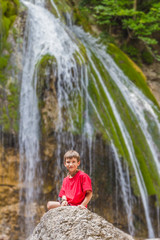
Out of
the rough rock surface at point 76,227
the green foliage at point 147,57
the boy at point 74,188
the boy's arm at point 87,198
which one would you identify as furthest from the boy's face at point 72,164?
the green foliage at point 147,57

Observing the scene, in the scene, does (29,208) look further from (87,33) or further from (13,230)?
(87,33)

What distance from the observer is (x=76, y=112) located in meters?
7.04

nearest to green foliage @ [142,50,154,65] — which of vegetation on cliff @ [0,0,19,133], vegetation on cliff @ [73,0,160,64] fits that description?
vegetation on cliff @ [73,0,160,64]

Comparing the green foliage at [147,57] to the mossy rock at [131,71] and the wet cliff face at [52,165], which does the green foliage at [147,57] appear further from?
the wet cliff face at [52,165]

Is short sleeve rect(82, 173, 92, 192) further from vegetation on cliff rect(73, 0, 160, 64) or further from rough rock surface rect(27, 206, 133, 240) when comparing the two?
vegetation on cliff rect(73, 0, 160, 64)

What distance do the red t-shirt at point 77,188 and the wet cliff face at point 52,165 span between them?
3935 millimetres

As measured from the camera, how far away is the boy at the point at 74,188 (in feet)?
7.99

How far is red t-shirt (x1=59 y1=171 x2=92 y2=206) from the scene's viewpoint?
2.45 meters

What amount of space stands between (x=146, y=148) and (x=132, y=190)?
1.62 metres

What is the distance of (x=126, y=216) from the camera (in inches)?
261

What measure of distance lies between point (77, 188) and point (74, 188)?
0.03 meters

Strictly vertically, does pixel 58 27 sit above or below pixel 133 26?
below

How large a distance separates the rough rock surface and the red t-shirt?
469 millimetres

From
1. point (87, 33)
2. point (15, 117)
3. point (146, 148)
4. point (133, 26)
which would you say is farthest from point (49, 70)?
point (133, 26)
